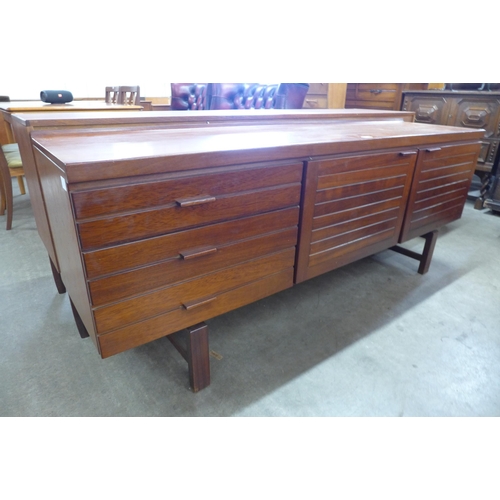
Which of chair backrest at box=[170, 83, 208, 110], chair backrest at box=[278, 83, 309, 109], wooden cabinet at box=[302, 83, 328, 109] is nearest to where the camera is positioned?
chair backrest at box=[278, 83, 309, 109]

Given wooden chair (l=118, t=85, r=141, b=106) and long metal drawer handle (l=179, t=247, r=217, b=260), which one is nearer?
long metal drawer handle (l=179, t=247, r=217, b=260)

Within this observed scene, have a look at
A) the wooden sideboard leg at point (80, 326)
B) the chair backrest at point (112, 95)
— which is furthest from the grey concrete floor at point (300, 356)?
the chair backrest at point (112, 95)

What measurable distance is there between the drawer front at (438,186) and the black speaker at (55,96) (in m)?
1.81

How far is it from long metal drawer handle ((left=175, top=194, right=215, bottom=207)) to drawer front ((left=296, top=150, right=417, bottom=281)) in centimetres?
32

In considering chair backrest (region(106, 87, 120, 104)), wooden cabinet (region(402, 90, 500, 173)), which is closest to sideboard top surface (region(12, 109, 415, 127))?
wooden cabinet (region(402, 90, 500, 173))

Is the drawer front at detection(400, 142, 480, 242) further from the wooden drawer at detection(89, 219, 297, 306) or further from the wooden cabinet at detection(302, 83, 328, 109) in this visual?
the wooden cabinet at detection(302, 83, 328, 109)

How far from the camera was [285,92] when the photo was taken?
3102 millimetres

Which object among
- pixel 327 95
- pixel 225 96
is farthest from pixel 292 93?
pixel 327 95

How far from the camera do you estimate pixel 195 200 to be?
811 mm

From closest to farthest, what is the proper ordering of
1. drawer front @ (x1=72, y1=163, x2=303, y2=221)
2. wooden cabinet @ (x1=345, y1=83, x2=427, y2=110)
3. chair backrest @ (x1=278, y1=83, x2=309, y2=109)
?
drawer front @ (x1=72, y1=163, x2=303, y2=221)
chair backrest @ (x1=278, y1=83, x2=309, y2=109)
wooden cabinet @ (x1=345, y1=83, x2=427, y2=110)

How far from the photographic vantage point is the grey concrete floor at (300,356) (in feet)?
3.30

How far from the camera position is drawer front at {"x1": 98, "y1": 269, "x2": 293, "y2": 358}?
2.71 ft

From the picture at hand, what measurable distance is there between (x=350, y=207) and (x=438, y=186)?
57cm
